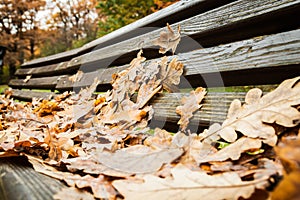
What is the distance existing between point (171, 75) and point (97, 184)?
30.4 inches

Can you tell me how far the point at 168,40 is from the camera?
1389 mm

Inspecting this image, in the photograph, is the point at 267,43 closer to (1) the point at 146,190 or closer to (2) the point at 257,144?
(2) the point at 257,144

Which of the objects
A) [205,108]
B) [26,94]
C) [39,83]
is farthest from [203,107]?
[26,94]

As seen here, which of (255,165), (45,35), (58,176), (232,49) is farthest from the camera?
(45,35)

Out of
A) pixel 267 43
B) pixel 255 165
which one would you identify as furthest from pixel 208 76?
pixel 255 165

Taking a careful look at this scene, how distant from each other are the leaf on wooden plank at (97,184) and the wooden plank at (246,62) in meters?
0.67

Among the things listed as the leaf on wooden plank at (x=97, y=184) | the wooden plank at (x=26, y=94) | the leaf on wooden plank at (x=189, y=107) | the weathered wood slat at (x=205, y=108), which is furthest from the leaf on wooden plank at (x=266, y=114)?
the wooden plank at (x=26, y=94)

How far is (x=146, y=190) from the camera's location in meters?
0.50

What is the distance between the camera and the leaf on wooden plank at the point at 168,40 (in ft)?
4.41

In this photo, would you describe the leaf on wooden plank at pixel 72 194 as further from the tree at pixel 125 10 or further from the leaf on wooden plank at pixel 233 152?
the tree at pixel 125 10

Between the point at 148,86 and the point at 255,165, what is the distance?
32.4 inches

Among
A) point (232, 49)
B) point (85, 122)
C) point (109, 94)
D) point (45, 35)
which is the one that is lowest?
point (85, 122)

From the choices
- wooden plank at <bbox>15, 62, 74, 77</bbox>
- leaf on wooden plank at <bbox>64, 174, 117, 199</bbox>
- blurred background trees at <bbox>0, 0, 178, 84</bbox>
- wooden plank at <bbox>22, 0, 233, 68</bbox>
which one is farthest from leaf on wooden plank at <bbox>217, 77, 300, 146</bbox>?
blurred background trees at <bbox>0, 0, 178, 84</bbox>

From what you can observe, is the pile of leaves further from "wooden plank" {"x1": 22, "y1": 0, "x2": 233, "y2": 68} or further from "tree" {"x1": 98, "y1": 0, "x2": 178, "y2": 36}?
"tree" {"x1": 98, "y1": 0, "x2": 178, "y2": 36}
